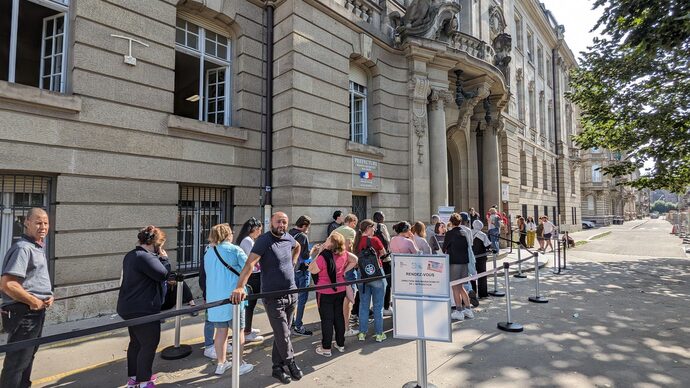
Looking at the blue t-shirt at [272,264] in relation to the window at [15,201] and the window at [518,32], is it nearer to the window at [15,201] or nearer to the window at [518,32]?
the window at [15,201]

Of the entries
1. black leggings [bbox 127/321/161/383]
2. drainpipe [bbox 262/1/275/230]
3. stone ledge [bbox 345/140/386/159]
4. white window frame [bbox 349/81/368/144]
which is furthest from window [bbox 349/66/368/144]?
black leggings [bbox 127/321/161/383]

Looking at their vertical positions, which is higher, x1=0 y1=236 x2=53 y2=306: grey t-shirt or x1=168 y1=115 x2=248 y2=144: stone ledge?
x1=168 y1=115 x2=248 y2=144: stone ledge

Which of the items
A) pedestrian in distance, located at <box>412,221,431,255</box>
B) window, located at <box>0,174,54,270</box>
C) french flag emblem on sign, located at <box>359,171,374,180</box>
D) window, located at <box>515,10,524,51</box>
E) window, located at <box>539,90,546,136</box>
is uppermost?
window, located at <box>515,10,524,51</box>

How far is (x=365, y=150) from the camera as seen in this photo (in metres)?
11.4

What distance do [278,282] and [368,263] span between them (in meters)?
1.76

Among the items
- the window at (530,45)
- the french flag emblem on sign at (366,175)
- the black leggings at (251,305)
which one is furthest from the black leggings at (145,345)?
the window at (530,45)

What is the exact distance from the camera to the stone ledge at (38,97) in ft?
19.4

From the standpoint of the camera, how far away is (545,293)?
29.2ft

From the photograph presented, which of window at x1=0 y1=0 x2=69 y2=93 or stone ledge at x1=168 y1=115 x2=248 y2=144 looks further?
stone ledge at x1=168 y1=115 x2=248 y2=144

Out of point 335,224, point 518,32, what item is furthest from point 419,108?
point 518,32

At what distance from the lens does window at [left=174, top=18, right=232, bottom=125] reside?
9.12 meters

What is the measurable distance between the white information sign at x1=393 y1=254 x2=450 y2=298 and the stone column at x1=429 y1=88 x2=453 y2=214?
986cm

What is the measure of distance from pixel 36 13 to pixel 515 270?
46.7ft

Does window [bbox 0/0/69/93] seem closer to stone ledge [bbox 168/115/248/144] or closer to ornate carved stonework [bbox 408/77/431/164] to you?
stone ledge [bbox 168/115/248/144]
